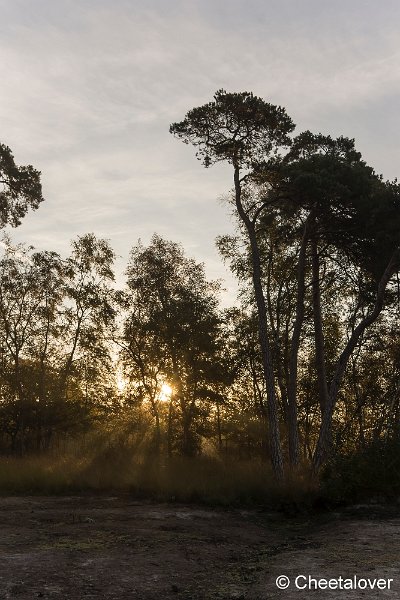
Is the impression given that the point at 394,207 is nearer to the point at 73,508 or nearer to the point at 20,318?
the point at 73,508

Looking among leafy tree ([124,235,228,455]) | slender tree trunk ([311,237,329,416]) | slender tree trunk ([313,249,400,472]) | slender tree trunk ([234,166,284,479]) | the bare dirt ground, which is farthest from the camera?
leafy tree ([124,235,228,455])

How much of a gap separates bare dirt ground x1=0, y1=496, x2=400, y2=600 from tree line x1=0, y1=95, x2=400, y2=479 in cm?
556

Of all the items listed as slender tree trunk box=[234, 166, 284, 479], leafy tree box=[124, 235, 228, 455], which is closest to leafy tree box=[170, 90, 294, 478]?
slender tree trunk box=[234, 166, 284, 479]

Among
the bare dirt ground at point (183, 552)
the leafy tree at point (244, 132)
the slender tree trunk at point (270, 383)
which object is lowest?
the bare dirt ground at point (183, 552)

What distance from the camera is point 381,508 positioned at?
47.5ft

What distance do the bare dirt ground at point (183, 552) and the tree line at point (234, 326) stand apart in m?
5.56

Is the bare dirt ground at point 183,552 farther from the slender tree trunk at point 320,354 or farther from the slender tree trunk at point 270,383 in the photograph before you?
the slender tree trunk at point 320,354

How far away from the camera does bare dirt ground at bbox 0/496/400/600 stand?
7.43 metres

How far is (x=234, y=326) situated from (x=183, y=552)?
19039 millimetres

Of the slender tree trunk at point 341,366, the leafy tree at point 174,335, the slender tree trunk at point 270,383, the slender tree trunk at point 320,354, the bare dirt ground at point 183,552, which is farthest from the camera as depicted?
the leafy tree at point 174,335

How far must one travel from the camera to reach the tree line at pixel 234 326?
775 inches

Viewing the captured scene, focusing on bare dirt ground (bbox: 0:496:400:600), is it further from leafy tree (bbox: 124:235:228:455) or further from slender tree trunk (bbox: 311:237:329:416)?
leafy tree (bbox: 124:235:228:455)

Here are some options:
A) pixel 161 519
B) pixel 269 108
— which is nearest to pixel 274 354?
pixel 269 108

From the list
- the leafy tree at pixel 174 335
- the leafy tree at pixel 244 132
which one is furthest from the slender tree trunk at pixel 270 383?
the leafy tree at pixel 174 335
